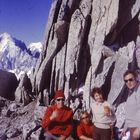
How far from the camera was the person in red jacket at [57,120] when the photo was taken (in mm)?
11727

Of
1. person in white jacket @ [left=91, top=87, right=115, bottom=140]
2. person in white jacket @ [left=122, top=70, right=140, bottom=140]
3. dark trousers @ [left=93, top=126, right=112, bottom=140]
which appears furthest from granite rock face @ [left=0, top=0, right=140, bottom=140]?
person in white jacket @ [left=122, top=70, right=140, bottom=140]

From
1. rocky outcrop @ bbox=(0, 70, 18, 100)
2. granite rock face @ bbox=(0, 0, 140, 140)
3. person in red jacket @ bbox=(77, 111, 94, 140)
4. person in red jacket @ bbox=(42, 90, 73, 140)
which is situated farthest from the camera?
rocky outcrop @ bbox=(0, 70, 18, 100)

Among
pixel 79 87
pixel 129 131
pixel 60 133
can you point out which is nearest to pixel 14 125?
pixel 79 87

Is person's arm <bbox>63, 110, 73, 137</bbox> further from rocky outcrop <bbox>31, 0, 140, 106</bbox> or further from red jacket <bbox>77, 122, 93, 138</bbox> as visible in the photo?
rocky outcrop <bbox>31, 0, 140, 106</bbox>

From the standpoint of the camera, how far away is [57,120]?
466 inches

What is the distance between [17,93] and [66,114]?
55.6 ft

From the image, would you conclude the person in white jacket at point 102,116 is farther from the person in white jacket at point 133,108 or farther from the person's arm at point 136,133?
the person's arm at point 136,133

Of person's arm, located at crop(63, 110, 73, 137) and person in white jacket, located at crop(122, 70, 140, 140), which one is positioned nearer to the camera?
person in white jacket, located at crop(122, 70, 140, 140)

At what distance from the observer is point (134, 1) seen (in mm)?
22484

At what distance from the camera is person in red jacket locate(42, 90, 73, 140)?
11727 mm

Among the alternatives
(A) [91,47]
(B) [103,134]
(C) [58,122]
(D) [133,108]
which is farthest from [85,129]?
(A) [91,47]

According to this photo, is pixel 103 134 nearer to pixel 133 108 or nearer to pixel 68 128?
pixel 68 128

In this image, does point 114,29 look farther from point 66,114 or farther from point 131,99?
point 131,99

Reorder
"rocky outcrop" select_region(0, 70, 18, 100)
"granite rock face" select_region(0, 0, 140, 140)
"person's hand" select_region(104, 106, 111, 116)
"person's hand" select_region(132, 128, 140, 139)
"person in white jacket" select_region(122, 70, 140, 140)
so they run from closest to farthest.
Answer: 1. "person's hand" select_region(132, 128, 140, 139)
2. "person in white jacket" select_region(122, 70, 140, 140)
3. "person's hand" select_region(104, 106, 111, 116)
4. "granite rock face" select_region(0, 0, 140, 140)
5. "rocky outcrop" select_region(0, 70, 18, 100)
